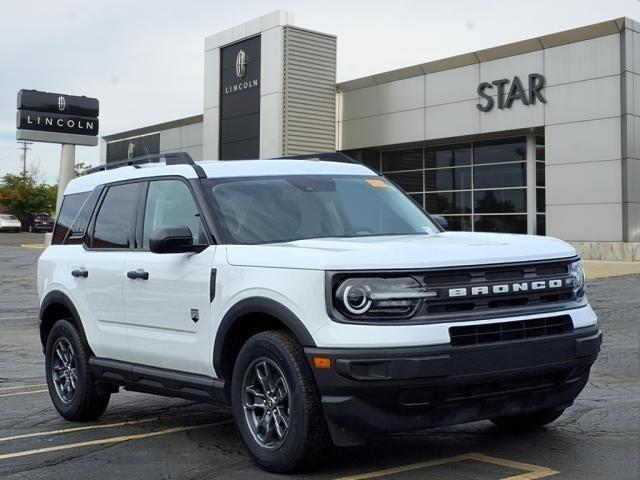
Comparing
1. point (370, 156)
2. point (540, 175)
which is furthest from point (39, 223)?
point (540, 175)

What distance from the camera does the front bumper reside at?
4508mm

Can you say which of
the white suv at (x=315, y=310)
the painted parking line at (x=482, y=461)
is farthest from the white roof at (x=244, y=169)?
the painted parking line at (x=482, y=461)

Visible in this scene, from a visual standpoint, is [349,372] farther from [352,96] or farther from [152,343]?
[352,96]

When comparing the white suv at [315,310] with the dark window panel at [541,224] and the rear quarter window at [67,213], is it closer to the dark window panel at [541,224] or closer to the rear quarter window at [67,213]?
the rear quarter window at [67,213]

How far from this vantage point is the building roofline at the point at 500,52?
2695cm

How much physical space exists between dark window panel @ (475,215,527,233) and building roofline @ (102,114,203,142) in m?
15.6

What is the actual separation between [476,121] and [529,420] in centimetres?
2578

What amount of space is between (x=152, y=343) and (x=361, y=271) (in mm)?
2012

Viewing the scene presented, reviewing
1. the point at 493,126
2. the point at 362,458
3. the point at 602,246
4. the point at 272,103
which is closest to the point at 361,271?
the point at 362,458

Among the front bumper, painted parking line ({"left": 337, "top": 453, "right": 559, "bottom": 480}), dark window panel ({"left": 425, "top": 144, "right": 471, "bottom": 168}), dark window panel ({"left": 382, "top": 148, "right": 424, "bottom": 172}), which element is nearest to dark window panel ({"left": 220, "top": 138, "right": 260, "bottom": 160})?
dark window panel ({"left": 382, "top": 148, "right": 424, "bottom": 172})

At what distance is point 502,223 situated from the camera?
3164 centimetres

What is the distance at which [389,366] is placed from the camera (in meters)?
4.48

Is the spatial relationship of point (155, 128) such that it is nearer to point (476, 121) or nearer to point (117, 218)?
point (476, 121)

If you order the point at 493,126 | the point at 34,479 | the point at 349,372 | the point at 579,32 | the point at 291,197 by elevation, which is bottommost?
the point at 34,479
